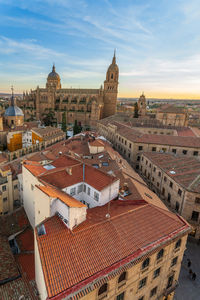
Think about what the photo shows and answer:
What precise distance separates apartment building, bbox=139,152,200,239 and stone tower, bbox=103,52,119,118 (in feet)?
210

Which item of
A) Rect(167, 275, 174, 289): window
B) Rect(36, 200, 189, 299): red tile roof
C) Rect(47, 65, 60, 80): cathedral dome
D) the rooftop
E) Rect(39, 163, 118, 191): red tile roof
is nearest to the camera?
Rect(36, 200, 189, 299): red tile roof

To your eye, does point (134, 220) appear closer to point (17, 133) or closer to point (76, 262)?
point (76, 262)

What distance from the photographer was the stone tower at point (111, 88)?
94.6m

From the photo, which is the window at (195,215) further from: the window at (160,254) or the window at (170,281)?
the window at (160,254)

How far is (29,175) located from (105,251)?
13.6 meters

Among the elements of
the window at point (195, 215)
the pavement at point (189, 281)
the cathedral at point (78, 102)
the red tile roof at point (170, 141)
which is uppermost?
the cathedral at point (78, 102)

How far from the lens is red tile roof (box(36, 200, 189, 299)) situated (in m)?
11.6

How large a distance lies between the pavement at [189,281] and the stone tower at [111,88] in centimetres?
8249

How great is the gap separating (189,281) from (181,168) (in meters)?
16.5

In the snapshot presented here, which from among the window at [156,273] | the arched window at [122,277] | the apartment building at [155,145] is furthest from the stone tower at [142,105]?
the arched window at [122,277]

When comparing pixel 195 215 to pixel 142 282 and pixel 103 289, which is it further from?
pixel 103 289

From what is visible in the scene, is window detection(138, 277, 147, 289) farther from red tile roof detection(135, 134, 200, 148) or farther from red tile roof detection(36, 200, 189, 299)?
red tile roof detection(135, 134, 200, 148)

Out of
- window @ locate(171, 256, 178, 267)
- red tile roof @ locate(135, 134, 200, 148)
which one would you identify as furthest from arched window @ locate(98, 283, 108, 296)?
red tile roof @ locate(135, 134, 200, 148)

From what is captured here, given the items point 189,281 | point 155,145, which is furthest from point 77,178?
point 155,145
